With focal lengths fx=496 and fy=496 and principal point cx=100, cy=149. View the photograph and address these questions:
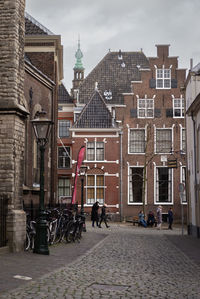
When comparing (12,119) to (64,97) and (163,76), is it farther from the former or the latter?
(64,97)

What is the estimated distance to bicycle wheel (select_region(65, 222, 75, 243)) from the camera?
17.4 meters

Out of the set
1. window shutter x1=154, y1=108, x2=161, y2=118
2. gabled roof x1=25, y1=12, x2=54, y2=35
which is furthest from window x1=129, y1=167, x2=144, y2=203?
gabled roof x1=25, y1=12, x2=54, y2=35

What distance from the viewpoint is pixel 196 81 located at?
1029 inches

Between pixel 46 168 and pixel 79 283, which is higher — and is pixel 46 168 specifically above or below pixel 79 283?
above

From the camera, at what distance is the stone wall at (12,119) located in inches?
528

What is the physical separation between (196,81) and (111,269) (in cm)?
1728

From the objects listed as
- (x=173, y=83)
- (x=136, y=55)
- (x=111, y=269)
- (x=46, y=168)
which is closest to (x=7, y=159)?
(x=111, y=269)

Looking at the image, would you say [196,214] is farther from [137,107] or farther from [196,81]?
[137,107]

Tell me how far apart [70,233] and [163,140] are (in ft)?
85.5

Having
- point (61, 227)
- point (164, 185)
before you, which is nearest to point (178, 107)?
point (164, 185)

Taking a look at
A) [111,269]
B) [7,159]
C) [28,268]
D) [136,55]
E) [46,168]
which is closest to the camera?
[28,268]

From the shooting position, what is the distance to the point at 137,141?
4247 cm

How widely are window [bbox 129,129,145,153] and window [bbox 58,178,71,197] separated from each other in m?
7.51

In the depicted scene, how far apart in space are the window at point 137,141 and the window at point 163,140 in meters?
1.31
